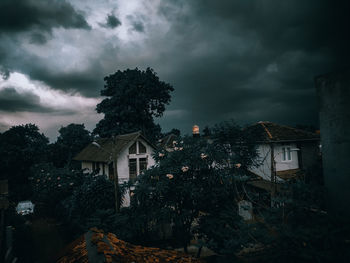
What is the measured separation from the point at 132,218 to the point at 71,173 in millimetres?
12690

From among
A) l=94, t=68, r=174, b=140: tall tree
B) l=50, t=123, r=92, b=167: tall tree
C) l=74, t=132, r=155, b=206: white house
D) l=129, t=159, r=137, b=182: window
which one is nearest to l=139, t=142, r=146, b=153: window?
l=74, t=132, r=155, b=206: white house

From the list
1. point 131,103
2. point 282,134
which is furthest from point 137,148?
point 282,134

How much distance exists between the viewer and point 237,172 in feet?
29.6

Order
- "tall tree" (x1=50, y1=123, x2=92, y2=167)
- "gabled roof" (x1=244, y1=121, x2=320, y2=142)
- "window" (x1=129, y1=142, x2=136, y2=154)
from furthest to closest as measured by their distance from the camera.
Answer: "tall tree" (x1=50, y1=123, x2=92, y2=167), "window" (x1=129, y1=142, x2=136, y2=154), "gabled roof" (x1=244, y1=121, x2=320, y2=142)

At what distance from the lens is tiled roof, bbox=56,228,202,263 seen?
8.87 feet

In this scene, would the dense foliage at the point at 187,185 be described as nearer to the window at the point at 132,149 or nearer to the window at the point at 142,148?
the window at the point at 132,149

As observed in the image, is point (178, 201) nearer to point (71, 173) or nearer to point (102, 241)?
point (102, 241)

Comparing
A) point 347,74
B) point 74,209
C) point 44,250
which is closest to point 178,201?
point 347,74

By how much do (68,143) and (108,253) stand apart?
3480 cm

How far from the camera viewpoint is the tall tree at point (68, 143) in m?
31.8

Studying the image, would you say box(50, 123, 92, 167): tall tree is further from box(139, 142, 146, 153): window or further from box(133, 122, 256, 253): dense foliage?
box(133, 122, 256, 253): dense foliage

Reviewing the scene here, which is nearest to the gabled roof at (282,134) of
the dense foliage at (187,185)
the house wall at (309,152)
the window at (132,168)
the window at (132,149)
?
the house wall at (309,152)

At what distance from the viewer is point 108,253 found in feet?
8.95

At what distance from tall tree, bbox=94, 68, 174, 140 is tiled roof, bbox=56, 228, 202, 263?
909 inches
